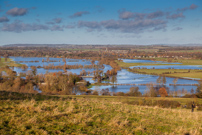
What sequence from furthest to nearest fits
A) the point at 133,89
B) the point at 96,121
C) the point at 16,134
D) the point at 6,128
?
the point at 133,89 → the point at 96,121 → the point at 6,128 → the point at 16,134

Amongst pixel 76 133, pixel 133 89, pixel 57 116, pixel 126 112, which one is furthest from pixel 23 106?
pixel 133 89

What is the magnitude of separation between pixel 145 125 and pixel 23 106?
17.1ft

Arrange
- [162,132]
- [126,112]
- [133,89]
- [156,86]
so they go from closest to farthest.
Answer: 1. [162,132]
2. [126,112]
3. [133,89]
4. [156,86]

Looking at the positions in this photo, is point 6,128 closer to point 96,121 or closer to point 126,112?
point 96,121

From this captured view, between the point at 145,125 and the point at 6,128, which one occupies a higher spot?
the point at 6,128

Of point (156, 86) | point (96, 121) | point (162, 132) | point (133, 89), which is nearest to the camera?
point (162, 132)

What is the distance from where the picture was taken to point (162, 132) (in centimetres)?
679

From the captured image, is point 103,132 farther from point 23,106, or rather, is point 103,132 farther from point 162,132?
point 23,106

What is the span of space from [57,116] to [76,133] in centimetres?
186

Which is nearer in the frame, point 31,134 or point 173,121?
point 31,134

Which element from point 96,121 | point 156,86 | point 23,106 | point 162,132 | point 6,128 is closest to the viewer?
point 6,128

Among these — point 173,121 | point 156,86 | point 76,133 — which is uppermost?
point 76,133

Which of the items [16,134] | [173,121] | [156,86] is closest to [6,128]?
[16,134]

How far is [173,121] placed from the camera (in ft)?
28.1
